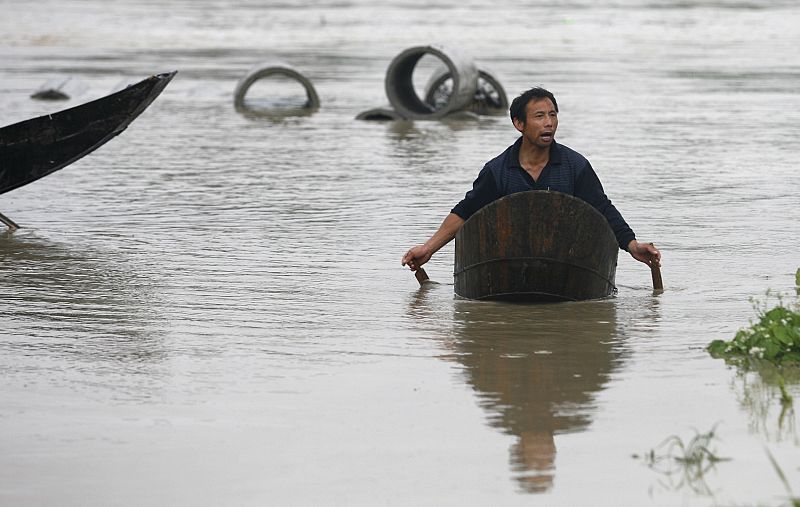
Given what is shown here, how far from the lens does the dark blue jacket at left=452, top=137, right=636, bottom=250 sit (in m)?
9.44

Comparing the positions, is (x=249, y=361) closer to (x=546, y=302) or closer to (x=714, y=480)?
(x=546, y=302)

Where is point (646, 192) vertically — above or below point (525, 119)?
below

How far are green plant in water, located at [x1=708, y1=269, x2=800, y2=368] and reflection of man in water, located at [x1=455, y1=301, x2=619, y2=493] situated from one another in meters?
0.58

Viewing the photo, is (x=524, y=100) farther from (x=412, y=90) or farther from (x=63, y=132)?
(x=412, y=90)

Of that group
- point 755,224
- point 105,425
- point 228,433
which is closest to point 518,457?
point 228,433

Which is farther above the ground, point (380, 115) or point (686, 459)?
point (380, 115)

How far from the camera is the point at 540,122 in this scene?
918cm

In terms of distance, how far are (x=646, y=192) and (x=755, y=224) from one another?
2.36m

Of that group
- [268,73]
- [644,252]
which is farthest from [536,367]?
[268,73]

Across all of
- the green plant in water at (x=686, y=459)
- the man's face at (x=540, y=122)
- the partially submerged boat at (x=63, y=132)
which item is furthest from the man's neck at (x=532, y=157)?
the partially submerged boat at (x=63, y=132)

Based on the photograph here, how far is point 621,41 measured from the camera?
40.9 metres

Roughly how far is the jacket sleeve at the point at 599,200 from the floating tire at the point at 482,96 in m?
15.2

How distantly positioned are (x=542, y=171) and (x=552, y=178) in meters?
0.07

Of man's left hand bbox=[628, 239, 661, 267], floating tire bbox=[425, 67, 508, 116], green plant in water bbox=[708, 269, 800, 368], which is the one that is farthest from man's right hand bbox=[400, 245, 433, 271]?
floating tire bbox=[425, 67, 508, 116]
